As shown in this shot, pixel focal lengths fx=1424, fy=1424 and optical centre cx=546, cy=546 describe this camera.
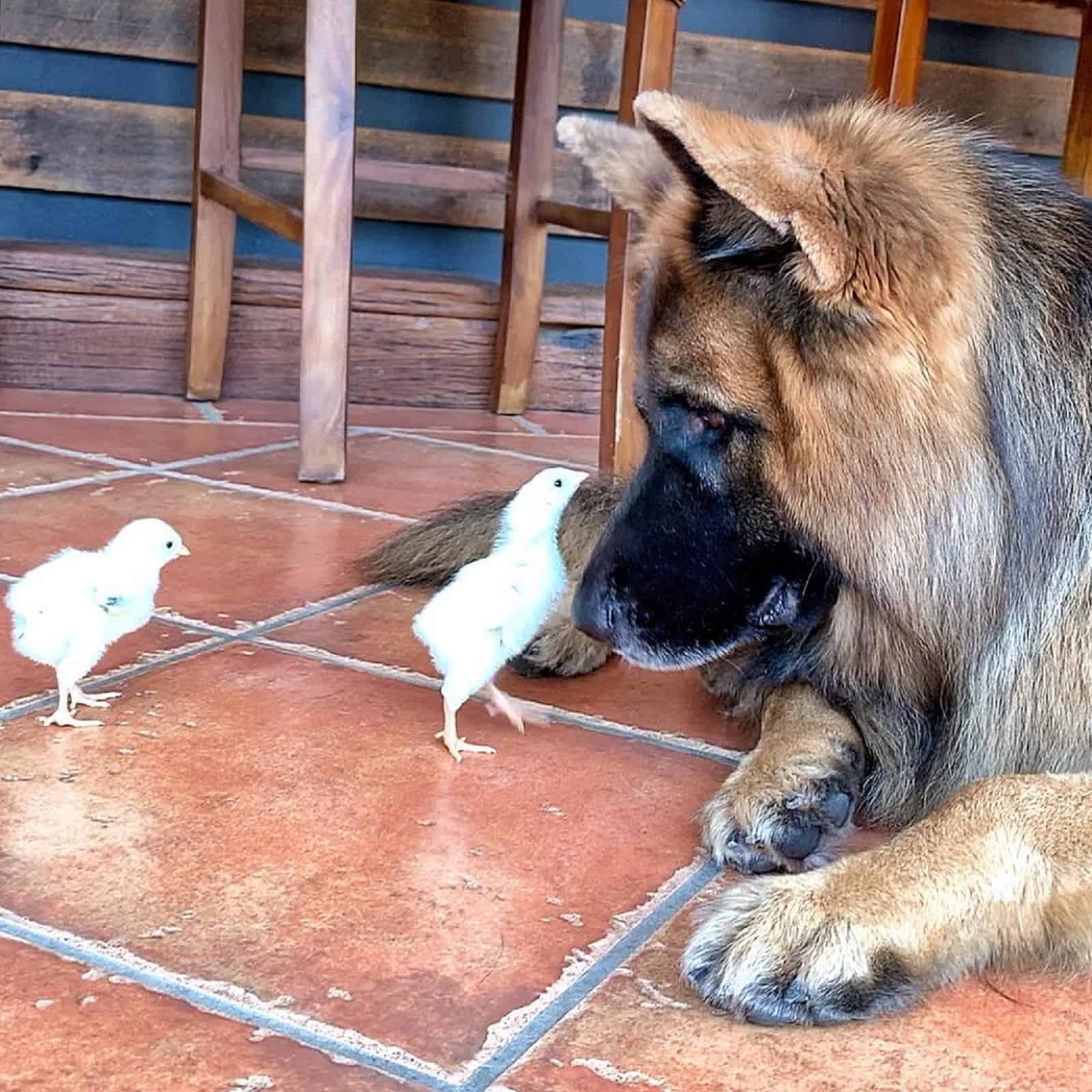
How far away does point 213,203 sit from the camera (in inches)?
141

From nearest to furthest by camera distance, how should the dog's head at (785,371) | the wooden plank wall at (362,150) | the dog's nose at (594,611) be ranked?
the dog's head at (785,371) → the dog's nose at (594,611) → the wooden plank wall at (362,150)

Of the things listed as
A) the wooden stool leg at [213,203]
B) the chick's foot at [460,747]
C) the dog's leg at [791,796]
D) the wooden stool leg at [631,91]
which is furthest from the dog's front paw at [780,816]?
the wooden stool leg at [213,203]

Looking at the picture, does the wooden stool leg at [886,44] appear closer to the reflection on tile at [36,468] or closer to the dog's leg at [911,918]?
the reflection on tile at [36,468]

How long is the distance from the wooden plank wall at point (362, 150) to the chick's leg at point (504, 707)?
210 cm

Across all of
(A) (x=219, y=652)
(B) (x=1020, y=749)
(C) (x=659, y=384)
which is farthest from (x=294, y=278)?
(B) (x=1020, y=749)

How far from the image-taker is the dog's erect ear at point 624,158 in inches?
64.8

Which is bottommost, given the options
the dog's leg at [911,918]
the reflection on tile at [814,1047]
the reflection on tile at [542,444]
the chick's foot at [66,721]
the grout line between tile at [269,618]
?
the reflection on tile at [814,1047]

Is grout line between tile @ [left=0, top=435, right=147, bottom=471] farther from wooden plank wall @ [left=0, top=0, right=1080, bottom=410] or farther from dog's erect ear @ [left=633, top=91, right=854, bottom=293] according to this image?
dog's erect ear @ [left=633, top=91, right=854, bottom=293]

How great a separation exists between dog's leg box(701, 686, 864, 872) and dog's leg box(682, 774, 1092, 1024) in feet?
0.49

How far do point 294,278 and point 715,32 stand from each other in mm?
1498

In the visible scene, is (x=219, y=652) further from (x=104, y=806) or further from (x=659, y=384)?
(x=659, y=384)

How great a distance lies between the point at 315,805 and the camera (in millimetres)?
1493

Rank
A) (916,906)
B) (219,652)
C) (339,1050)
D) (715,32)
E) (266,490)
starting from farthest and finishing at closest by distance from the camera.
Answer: (715,32)
(266,490)
(219,652)
(916,906)
(339,1050)

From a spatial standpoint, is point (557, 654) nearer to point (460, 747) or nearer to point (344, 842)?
point (460, 747)
